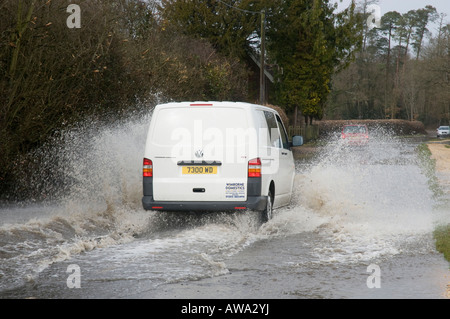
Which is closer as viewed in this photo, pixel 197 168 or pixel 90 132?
pixel 197 168

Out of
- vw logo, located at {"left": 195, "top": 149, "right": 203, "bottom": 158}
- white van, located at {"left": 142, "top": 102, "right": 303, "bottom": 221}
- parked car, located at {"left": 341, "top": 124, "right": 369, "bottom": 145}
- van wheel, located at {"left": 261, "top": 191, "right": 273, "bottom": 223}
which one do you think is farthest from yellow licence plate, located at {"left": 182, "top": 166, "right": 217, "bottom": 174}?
parked car, located at {"left": 341, "top": 124, "right": 369, "bottom": 145}

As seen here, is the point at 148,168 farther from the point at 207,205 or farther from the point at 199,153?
the point at 207,205

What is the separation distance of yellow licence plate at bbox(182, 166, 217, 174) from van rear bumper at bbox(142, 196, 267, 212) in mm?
442

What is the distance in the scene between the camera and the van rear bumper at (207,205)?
9.73 metres

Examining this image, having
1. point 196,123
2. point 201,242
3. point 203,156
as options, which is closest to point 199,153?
point 203,156

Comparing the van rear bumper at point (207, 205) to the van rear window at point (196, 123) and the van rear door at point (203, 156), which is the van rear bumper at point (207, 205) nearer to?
the van rear door at point (203, 156)

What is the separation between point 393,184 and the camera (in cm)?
1772

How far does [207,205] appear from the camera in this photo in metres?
9.78

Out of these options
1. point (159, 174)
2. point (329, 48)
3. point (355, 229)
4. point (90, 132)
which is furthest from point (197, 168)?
point (329, 48)

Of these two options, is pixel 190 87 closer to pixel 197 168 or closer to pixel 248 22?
pixel 197 168

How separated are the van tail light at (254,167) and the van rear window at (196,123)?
19.8 inches

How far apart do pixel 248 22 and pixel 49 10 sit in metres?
33.5

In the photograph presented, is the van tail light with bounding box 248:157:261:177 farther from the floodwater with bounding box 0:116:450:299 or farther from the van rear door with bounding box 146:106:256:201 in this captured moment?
the floodwater with bounding box 0:116:450:299

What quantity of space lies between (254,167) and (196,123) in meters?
1.08
